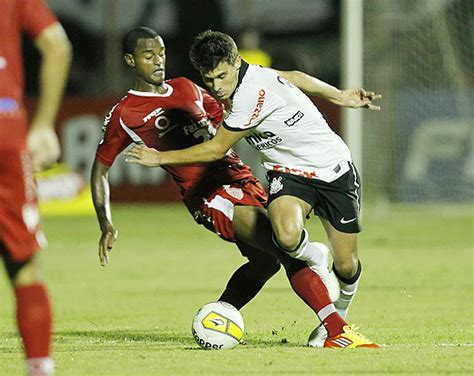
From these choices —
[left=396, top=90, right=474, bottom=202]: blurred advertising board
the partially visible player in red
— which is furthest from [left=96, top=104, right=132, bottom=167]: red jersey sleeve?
[left=396, top=90, right=474, bottom=202]: blurred advertising board

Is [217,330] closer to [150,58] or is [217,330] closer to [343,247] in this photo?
[343,247]

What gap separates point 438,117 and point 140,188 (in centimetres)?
534

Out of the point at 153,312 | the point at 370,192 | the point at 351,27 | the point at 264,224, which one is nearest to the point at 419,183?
the point at 370,192

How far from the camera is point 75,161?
20984mm

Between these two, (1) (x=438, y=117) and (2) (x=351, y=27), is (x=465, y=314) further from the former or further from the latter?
(1) (x=438, y=117)

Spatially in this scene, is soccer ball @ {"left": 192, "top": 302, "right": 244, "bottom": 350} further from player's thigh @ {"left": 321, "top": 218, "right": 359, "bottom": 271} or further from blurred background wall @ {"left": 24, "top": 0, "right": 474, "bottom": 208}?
blurred background wall @ {"left": 24, "top": 0, "right": 474, "bottom": 208}

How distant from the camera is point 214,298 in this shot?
1019 centimetres

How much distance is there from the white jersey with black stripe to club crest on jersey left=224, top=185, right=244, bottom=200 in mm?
333

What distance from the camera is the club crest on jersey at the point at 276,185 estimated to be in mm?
7473

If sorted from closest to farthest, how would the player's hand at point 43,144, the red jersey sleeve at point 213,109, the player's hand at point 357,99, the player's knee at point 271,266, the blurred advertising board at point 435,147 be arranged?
1. the player's hand at point 43,144
2. the player's hand at point 357,99
3. the player's knee at point 271,266
4. the red jersey sleeve at point 213,109
5. the blurred advertising board at point 435,147

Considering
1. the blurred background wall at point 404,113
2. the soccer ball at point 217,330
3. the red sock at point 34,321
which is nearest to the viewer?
the red sock at point 34,321

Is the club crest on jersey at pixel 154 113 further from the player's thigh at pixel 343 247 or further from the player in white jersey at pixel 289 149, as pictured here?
the player's thigh at pixel 343 247

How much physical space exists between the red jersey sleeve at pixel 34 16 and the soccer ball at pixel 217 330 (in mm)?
2835

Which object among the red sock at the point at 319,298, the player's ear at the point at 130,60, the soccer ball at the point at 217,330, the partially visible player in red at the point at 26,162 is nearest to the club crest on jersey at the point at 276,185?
the red sock at the point at 319,298
